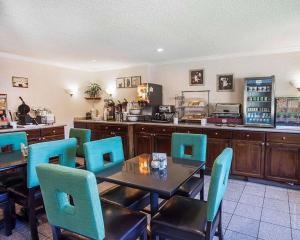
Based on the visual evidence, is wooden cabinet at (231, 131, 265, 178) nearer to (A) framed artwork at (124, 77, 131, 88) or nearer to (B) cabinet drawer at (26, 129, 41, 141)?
(A) framed artwork at (124, 77, 131, 88)

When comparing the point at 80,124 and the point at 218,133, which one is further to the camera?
the point at 80,124

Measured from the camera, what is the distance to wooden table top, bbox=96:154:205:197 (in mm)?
1544

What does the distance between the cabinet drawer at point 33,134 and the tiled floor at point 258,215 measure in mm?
1763

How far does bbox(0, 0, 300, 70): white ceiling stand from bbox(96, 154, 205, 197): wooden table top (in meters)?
1.60

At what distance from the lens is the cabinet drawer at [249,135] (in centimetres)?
341

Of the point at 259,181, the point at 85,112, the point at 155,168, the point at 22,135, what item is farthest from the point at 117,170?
the point at 85,112

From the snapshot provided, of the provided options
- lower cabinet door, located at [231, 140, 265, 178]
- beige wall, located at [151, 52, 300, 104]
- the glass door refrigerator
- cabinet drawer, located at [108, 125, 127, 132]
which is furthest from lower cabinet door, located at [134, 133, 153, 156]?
the glass door refrigerator

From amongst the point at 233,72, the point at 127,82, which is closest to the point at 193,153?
the point at 233,72

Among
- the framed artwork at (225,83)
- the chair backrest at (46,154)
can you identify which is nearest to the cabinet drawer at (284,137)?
the framed artwork at (225,83)

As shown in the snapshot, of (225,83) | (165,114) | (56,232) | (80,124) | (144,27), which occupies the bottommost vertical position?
(56,232)

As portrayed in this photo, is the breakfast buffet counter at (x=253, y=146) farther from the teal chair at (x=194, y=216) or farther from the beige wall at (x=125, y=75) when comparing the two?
the teal chair at (x=194, y=216)

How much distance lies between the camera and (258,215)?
8.28 feet

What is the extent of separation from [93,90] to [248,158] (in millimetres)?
4077

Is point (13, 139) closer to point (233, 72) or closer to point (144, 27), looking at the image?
point (144, 27)
